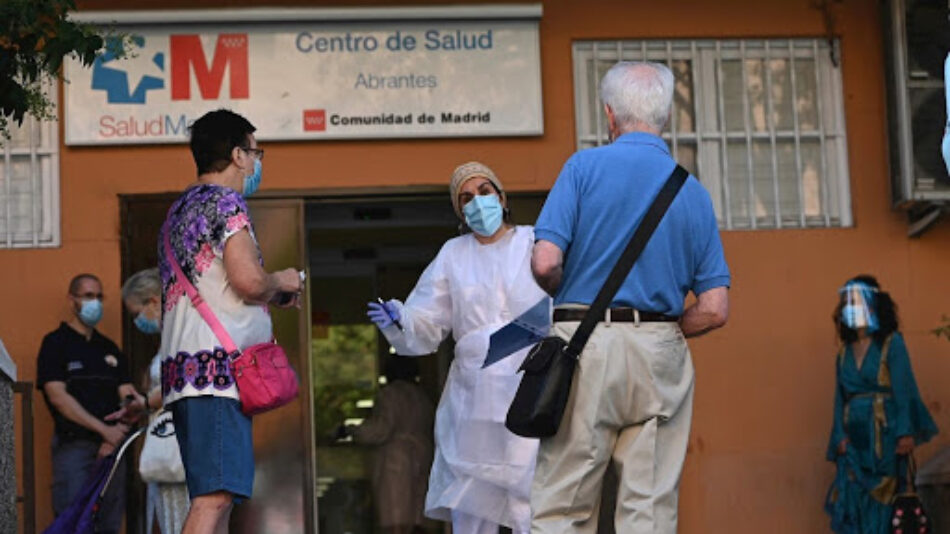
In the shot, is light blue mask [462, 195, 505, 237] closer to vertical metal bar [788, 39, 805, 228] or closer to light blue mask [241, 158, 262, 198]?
light blue mask [241, 158, 262, 198]

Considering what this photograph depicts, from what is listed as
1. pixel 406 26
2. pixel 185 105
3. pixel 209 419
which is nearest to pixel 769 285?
pixel 406 26

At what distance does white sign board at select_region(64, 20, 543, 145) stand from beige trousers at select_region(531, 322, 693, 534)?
499 centimetres

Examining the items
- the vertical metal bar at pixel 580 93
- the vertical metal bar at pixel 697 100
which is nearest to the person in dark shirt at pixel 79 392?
the vertical metal bar at pixel 580 93

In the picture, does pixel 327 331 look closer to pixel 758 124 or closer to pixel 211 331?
pixel 758 124

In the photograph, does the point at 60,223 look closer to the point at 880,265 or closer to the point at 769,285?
the point at 769,285

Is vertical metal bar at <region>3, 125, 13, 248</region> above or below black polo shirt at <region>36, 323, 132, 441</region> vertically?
above

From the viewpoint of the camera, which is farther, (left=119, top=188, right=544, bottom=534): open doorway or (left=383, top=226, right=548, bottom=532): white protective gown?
(left=119, top=188, right=544, bottom=534): open doorway

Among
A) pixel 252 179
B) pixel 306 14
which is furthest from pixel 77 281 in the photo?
pixel 252 179

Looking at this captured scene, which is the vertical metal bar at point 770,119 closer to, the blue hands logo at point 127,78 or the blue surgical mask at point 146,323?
the blue hands logo at point 127,78

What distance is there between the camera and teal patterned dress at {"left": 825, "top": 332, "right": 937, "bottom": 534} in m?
10.6

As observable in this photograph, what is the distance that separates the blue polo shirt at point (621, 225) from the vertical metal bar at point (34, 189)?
541cm

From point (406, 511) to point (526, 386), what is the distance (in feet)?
23.8

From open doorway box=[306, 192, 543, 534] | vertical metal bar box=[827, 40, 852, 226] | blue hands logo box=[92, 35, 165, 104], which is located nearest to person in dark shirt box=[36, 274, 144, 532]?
blue hands logo box=[92, 35, 165, 104]

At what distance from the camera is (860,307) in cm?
1080
